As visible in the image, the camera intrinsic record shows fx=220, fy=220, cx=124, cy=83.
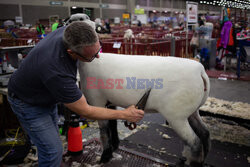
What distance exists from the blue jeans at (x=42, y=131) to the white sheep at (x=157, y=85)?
63 cm

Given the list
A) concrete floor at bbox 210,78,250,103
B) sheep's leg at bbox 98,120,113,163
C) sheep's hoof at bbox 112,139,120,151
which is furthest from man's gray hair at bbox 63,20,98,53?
concrete floor at bbox 210,78,250,103

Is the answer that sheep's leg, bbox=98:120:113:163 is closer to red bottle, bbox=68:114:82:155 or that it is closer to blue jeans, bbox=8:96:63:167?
red bottle, bbox=68:114:82:155

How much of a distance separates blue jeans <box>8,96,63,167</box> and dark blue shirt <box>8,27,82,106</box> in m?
0.09

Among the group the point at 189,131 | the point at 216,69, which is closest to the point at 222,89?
the point at 216,69

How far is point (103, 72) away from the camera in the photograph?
7.77 ft

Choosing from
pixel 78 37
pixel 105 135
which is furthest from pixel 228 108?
pixel 78 37

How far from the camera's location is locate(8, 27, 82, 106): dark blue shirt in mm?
1618

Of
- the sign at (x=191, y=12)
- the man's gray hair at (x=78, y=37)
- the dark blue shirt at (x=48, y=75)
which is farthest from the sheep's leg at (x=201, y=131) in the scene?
the sign at (x=191, y=12)

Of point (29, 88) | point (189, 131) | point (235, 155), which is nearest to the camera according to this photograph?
point (29, 88)

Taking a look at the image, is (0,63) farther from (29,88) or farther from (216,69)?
(216,69)

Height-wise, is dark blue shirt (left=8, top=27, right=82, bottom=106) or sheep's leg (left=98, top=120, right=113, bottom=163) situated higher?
dark blue shirt (left=8, top=27, right=82, bottom=106)

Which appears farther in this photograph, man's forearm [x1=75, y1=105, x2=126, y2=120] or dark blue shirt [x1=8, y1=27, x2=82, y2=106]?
man's forearm [x1=75, y1=105, x2=126, y2=120]

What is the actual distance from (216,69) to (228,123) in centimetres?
472

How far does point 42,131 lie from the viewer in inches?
77.2
